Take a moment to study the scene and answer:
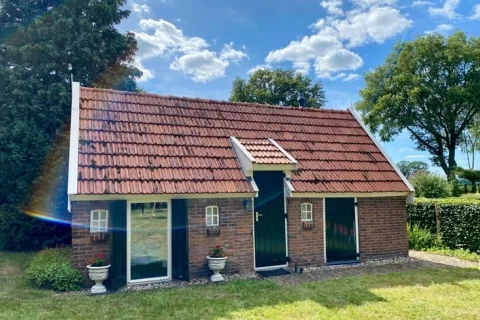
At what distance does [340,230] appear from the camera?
33.3 feet

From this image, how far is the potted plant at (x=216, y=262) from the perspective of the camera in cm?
809

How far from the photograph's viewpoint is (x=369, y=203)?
1053 cm

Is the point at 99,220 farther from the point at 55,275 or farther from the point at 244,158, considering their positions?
the point at 244,158

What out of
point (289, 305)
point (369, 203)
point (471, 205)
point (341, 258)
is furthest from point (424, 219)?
point (289, 305)

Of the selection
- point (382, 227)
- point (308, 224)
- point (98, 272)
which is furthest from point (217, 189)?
point (382, 227)

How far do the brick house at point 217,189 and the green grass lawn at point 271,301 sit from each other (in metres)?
1.05

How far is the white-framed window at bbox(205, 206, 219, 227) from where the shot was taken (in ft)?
28.1

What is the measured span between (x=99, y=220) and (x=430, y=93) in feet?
113

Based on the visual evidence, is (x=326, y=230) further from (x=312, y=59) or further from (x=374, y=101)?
(x=374, y=101)

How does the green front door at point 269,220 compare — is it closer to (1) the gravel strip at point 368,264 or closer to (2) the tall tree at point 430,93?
(1) the gravel strip at point 368,264

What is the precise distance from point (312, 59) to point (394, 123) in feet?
46.3

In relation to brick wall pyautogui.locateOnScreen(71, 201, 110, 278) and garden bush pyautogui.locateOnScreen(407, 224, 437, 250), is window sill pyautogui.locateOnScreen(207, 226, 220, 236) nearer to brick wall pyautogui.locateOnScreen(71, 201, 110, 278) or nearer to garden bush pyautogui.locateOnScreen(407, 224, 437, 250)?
brick wall pyautogui.locateOnScreen(71, 201, 110, 278)

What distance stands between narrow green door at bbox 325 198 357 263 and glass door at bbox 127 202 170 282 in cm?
469

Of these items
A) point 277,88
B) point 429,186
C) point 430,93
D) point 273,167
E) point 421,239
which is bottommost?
point 421,239
